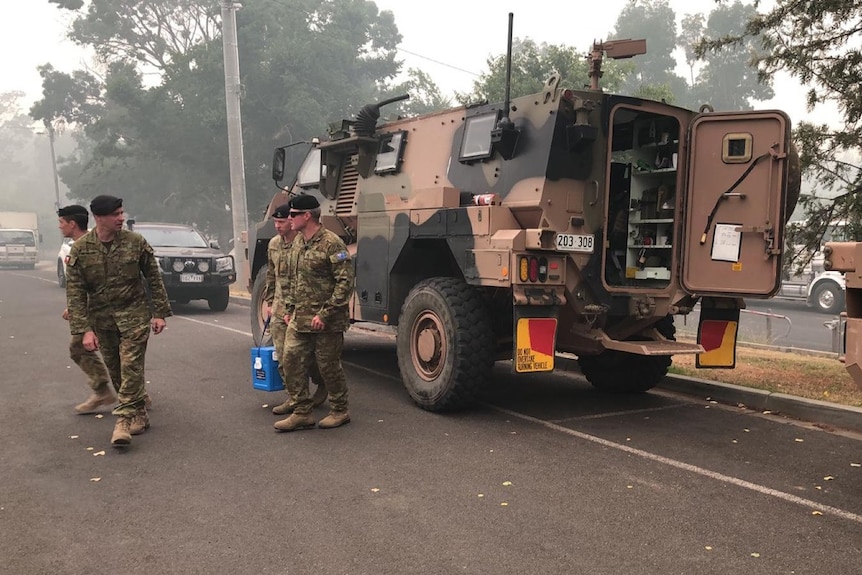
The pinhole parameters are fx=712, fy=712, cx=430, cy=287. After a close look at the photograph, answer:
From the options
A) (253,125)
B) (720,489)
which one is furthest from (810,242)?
(253,125)

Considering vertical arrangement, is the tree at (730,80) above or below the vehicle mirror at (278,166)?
above

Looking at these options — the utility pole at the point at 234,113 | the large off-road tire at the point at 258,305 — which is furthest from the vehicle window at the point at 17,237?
the large off-road tire at the point at 258,305

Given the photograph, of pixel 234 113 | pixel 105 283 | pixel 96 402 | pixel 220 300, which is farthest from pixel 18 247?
pixel 105 283

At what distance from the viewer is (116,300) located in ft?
17.3

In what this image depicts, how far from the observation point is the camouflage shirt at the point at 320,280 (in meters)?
5.37

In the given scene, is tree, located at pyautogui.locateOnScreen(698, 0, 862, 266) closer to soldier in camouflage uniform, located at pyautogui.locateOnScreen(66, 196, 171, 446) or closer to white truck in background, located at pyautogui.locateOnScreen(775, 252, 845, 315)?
soldier in camouflage uniform, located at pyautogui.locateOnScreen(66, 196, 171, 446)

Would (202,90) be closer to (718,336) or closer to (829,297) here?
(829,297)

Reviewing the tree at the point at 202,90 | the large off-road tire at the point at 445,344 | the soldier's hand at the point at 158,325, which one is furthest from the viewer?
the tree at the point at 202,90

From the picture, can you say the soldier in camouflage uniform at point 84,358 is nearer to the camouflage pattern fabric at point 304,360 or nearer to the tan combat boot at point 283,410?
the tan combat boot at point 283,410

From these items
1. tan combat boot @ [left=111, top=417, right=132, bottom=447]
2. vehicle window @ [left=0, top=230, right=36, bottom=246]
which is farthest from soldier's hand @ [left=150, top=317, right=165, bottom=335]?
vehicle window @ [left=0, top=230, right=36, bottom=246]

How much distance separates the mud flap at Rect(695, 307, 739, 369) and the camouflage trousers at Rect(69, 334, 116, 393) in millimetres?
4938

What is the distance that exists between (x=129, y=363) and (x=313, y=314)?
1.37 meters

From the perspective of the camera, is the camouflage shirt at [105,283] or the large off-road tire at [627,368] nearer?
the camouflage shirt at [105,283]

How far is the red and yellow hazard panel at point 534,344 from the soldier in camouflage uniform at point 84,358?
3.34 m
